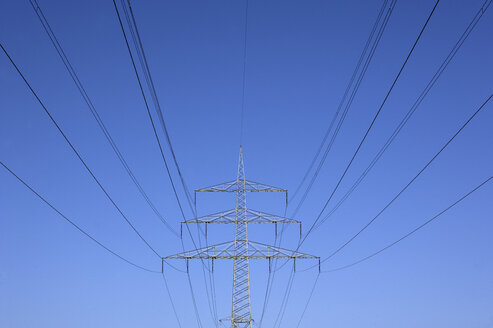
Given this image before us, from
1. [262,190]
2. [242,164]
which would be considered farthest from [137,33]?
[242,164]

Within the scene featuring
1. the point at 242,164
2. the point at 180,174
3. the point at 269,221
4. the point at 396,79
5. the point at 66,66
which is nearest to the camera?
the point at 396,79

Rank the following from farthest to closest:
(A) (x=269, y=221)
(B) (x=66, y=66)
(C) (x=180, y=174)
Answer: (A) (x=269, y=221)
(C) (x=180, y=174)
(B) (x=66, y=66)

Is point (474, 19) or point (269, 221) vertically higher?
point (269, 221)

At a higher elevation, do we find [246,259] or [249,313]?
[246,259]

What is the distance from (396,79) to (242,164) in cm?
2847

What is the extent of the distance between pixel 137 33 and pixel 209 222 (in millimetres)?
23917

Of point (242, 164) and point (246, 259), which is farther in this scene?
point (242, 164)

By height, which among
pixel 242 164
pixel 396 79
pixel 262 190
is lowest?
pixel 396 79

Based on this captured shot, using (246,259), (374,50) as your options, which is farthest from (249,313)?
(374,50)

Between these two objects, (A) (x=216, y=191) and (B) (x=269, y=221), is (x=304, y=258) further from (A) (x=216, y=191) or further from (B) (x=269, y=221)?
(A) (x=216, y=191)

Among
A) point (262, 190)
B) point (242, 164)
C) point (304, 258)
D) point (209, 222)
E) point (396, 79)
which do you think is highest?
point (242, 164)

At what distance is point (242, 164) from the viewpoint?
140ft

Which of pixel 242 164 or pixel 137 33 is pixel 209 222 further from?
pixel 137 33

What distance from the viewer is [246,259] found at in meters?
36.2
